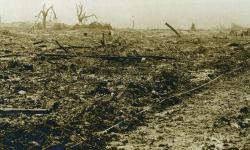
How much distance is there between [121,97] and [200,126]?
1867 millimetres

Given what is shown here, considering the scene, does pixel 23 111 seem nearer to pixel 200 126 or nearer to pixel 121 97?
pixel 121 97

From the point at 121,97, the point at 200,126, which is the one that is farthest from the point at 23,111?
the point at 200,126

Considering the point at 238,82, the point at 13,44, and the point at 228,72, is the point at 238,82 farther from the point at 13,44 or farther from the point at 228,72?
the point at 13,44

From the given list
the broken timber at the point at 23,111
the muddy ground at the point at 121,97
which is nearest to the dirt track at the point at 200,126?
the muddy ground at the point at 121,97

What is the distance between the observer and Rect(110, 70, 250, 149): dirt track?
6406 mm

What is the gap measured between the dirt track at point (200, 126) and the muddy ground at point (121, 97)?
0.05 ft

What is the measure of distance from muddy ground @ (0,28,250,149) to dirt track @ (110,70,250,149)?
15 mm

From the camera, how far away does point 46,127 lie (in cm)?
677

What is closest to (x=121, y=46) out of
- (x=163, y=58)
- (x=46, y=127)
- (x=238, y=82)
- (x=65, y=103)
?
(x=163, y=58)

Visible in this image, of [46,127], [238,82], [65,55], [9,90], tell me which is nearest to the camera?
[46,127]

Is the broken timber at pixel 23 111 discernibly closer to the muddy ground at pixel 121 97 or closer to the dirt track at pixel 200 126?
the muddy ground at pixel 121 97

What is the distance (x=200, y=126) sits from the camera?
7070 millimetres

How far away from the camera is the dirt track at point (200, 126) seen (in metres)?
6.41

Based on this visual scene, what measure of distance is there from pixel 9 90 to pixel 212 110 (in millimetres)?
3988
